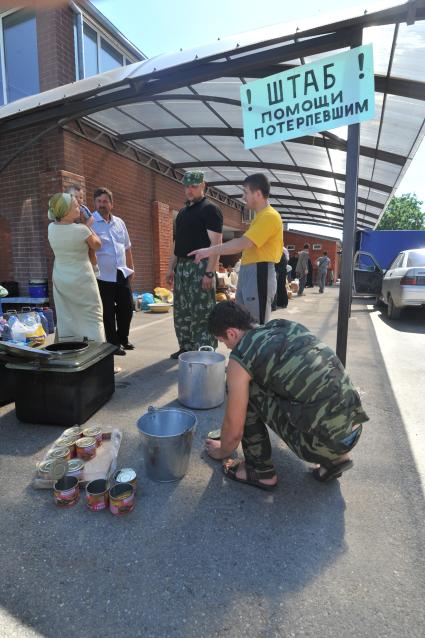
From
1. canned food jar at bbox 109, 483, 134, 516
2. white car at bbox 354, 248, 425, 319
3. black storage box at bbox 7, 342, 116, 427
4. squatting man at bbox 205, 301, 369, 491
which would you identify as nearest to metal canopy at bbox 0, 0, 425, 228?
white car at bbox 354, 248, 425, 319

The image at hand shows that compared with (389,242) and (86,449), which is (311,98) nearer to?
(86,449)

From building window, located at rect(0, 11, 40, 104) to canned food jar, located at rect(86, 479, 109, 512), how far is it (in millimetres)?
8210

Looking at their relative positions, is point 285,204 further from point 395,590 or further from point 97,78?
point 395,590

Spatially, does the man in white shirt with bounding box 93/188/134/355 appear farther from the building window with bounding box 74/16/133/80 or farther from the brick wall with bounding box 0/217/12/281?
the building window with bounding box 74/16/133/80

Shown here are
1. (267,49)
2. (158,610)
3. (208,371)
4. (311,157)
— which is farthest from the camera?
(311,157)

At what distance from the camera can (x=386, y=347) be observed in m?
5.23

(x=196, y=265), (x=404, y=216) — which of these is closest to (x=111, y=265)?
(x=196, y=265)

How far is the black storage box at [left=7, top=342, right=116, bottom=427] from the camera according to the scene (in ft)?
8.36

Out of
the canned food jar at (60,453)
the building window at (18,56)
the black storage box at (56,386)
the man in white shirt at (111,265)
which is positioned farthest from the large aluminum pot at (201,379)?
the building window at (18,56)

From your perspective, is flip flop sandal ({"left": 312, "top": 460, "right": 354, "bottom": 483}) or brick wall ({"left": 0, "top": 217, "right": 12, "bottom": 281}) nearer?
flip flop sandal ({"left": 312, "top": 460, "right": 354, "bottom": 483})

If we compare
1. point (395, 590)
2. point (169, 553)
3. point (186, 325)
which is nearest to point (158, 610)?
→ point (169, 553)

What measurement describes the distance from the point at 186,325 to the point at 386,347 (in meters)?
3.15

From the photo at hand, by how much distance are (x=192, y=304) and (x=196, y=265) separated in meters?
0.40

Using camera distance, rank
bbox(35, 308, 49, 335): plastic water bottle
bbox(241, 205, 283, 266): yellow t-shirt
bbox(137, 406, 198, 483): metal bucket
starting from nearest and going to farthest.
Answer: bbox(137, 406, 198, 483): metal bucket, bbox(241, 205, 283, 266): yellow t-shirt, bbox(35, 308, 49, 335): plastic water bottle
